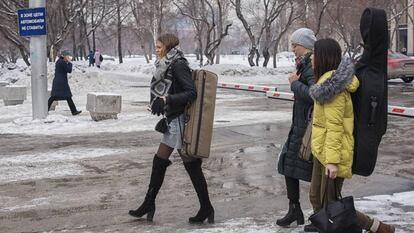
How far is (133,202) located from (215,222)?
1.27m

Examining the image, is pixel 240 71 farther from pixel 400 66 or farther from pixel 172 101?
pixel 172 101

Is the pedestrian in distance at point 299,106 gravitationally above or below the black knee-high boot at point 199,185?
above

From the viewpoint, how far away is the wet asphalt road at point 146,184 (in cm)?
575

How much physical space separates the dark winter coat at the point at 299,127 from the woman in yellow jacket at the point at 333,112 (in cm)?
43

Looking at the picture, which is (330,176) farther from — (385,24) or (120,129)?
(120,129)

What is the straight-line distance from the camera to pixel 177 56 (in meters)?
5.29

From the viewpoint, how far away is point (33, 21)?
520 inches

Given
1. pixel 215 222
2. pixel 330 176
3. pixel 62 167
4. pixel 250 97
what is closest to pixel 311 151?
pixel 330 176

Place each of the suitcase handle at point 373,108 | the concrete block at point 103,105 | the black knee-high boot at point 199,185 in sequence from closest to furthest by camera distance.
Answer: the suitcase handle at point 373,108, the black knee-high boot at point 199,185, the concrete block at point 103,105

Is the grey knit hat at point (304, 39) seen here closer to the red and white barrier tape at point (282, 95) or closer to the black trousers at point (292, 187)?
the black trousers at point (292, 187)

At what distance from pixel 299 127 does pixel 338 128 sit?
0.82m

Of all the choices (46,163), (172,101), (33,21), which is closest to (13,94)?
(33,21)

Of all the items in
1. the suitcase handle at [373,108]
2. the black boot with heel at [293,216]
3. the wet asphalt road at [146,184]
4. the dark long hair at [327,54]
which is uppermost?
the dark long hair at [327,54]

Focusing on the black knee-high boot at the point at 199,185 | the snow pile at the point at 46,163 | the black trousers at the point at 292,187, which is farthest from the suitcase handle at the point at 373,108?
the snow pile at the point at 46,163
